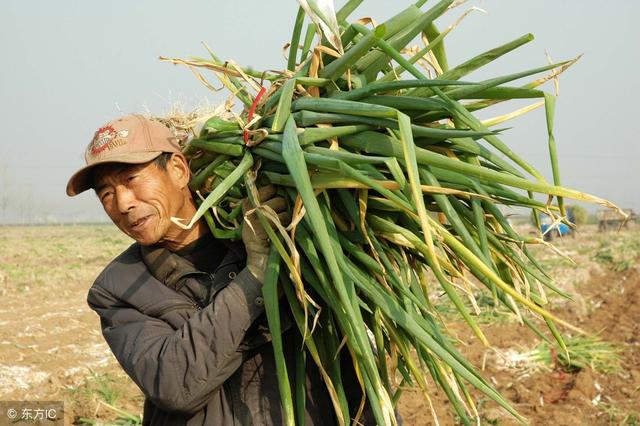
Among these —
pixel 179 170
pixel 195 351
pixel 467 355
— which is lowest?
pixel 467 355

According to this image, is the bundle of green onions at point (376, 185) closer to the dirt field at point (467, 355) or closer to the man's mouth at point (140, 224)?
the man's mouth at point (140, 224)

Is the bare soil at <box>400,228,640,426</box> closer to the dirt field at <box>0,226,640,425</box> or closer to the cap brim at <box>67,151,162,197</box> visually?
the dirt field at <box>0,226,640,425</box>

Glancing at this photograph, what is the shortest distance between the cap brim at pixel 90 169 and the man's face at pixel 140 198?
0.10 feet

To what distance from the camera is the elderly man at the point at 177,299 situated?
145cm

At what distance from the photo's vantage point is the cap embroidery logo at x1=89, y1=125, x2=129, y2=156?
158 cm

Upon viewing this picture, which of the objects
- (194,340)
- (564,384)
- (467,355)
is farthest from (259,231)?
(467,355)

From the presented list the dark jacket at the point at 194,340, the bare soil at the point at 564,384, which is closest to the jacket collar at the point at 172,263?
the dark jacket at the point at 194,340

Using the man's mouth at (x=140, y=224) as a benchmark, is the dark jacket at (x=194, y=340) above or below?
below

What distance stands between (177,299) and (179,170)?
340 millimetres

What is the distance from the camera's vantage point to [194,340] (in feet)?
4.74

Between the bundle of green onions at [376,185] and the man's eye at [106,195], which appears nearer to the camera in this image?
the bundle of green onions at [376,185]

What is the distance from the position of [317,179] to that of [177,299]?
529mm

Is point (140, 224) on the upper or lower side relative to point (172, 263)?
upper

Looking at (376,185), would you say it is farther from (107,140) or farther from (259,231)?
(107,140)
